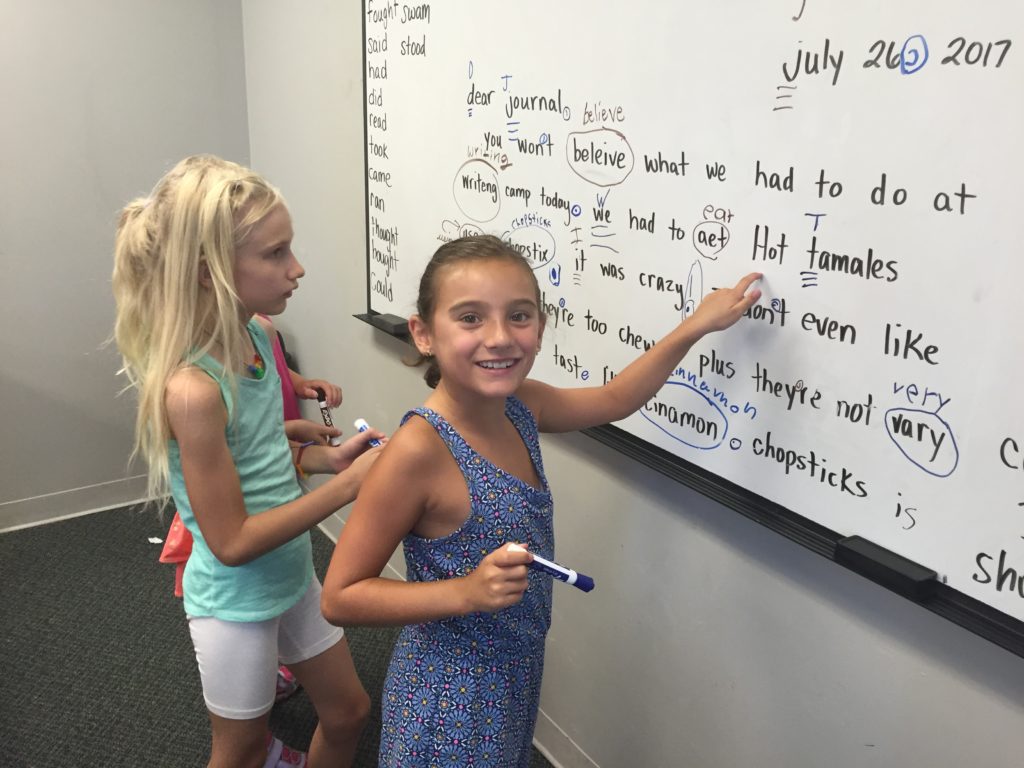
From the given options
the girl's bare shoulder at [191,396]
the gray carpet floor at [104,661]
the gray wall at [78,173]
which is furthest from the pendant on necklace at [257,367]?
the gray wall at [78,173]

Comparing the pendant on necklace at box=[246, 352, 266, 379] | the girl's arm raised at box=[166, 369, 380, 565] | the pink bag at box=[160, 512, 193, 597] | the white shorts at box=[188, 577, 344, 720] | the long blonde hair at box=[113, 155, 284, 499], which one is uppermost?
the long blonde hair at box=[113, 155, 284, 499]

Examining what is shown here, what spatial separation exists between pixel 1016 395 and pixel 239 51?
272cm

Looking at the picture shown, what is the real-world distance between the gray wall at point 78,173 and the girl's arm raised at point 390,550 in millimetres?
2211

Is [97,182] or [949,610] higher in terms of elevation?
[97,182]

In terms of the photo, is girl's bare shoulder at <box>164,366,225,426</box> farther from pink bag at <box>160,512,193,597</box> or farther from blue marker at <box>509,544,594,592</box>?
blue marker at <box>509,544,594,592</box>

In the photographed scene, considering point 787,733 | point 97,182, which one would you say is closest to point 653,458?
point 787,733

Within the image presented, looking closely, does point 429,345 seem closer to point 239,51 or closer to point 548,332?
point 548,332

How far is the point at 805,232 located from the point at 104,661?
201cm

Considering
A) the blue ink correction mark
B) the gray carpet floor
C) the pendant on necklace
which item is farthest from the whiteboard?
the gray carpet floor

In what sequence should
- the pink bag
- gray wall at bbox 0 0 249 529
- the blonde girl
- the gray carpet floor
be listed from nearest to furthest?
the blonde girl < the pink bag < the gray carpet floor < gray wall at bbox 0 0 249 529

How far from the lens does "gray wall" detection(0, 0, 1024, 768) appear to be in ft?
3.43

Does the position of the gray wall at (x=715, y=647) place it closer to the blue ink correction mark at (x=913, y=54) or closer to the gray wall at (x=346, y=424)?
the gray wall at (x=346, y=424)

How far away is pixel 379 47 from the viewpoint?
1923mm

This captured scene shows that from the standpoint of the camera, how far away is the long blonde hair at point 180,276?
3.84ft
